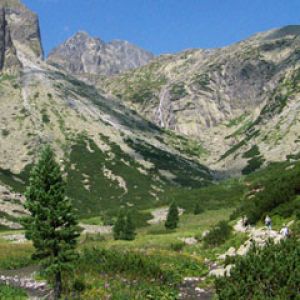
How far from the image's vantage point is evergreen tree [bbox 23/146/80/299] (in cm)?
2155

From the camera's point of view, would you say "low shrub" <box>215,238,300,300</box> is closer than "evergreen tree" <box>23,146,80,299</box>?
Yes

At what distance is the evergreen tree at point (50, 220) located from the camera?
21.5m

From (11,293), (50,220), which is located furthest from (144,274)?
(50,220)

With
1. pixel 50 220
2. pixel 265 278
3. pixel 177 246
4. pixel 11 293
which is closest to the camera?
pixel 265 278

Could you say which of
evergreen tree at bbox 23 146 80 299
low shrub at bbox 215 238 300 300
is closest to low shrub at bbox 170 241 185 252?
evergreen tree at bbox 23 146 80 299

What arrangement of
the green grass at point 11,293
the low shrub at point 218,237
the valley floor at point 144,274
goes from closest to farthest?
the green grass at point 11,293
the valley floor at point 144,274
the low shrub at point 218,237

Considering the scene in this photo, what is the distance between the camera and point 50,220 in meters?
21.5

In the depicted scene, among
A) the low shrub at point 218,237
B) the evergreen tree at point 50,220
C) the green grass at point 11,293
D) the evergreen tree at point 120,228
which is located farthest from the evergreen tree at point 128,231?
the evergreen tree at point 50,220

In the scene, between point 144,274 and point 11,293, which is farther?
point 144,274

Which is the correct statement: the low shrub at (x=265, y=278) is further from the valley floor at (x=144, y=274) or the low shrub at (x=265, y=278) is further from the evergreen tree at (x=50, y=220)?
the evergreen tree at (x=50, y=220)

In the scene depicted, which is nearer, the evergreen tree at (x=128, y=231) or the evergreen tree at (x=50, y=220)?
the evergreen tree at (x=50, y=220)

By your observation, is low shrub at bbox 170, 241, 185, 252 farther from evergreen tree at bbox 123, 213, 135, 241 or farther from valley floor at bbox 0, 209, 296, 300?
evergreen tree at bbox 123, 213, 135, 241

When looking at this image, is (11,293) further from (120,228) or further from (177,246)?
(120,228)

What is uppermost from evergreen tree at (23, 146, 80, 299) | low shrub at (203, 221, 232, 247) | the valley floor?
evergreen tree at (23, 146, 80, 299)
